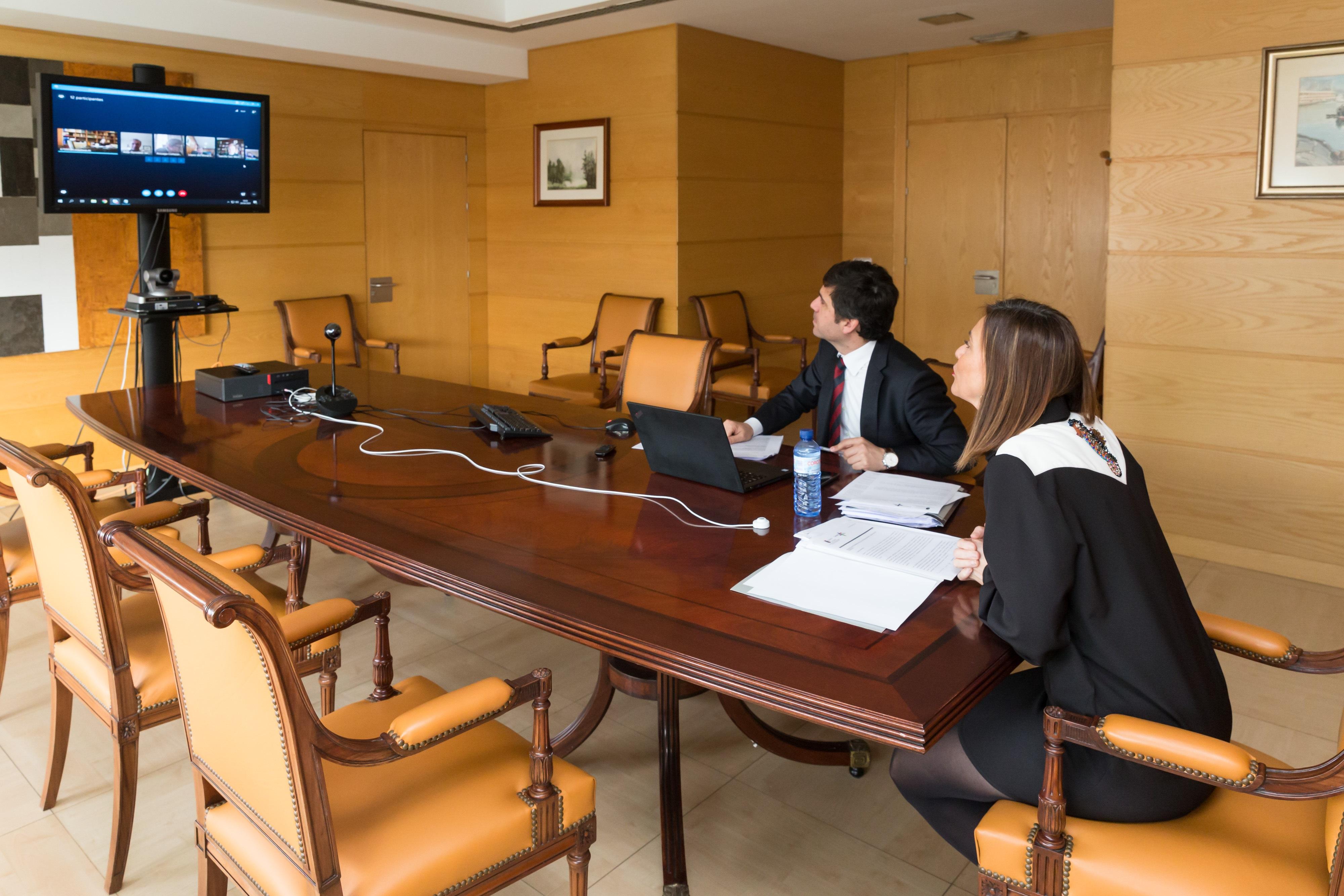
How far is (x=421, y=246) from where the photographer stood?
6910 mm

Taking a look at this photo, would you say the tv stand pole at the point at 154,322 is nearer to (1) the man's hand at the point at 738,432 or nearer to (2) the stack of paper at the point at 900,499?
(1) the man's hand at the point at 738,432

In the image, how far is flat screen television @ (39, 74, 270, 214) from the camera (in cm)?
436

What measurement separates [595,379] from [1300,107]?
3711mm

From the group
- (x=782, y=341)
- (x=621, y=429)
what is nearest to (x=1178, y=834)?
(x=621, y=429)

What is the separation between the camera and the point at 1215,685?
1.66 metres

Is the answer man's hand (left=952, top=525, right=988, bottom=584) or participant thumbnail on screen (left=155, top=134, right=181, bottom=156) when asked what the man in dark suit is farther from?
participant thumbnail on screen (left=155, top=134, right=181, bottom=156)

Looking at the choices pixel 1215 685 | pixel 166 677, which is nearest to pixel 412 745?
pixel 166 677

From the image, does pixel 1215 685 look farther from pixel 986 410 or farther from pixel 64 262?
pixel 64 262

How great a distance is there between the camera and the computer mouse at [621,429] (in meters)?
3.08

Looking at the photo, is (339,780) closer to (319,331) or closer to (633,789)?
(633,789)

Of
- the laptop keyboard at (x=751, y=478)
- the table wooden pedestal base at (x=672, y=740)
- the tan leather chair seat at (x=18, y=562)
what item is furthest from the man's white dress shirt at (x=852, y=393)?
the tan leather chair seat at (x=18, y=562)

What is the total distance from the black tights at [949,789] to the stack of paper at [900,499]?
0.56m

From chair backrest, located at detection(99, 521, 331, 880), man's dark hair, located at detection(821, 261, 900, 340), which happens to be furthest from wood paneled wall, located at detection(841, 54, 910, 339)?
chair backrest, located at detection(99, 521, 331, 880)

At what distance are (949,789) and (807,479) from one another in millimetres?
759
